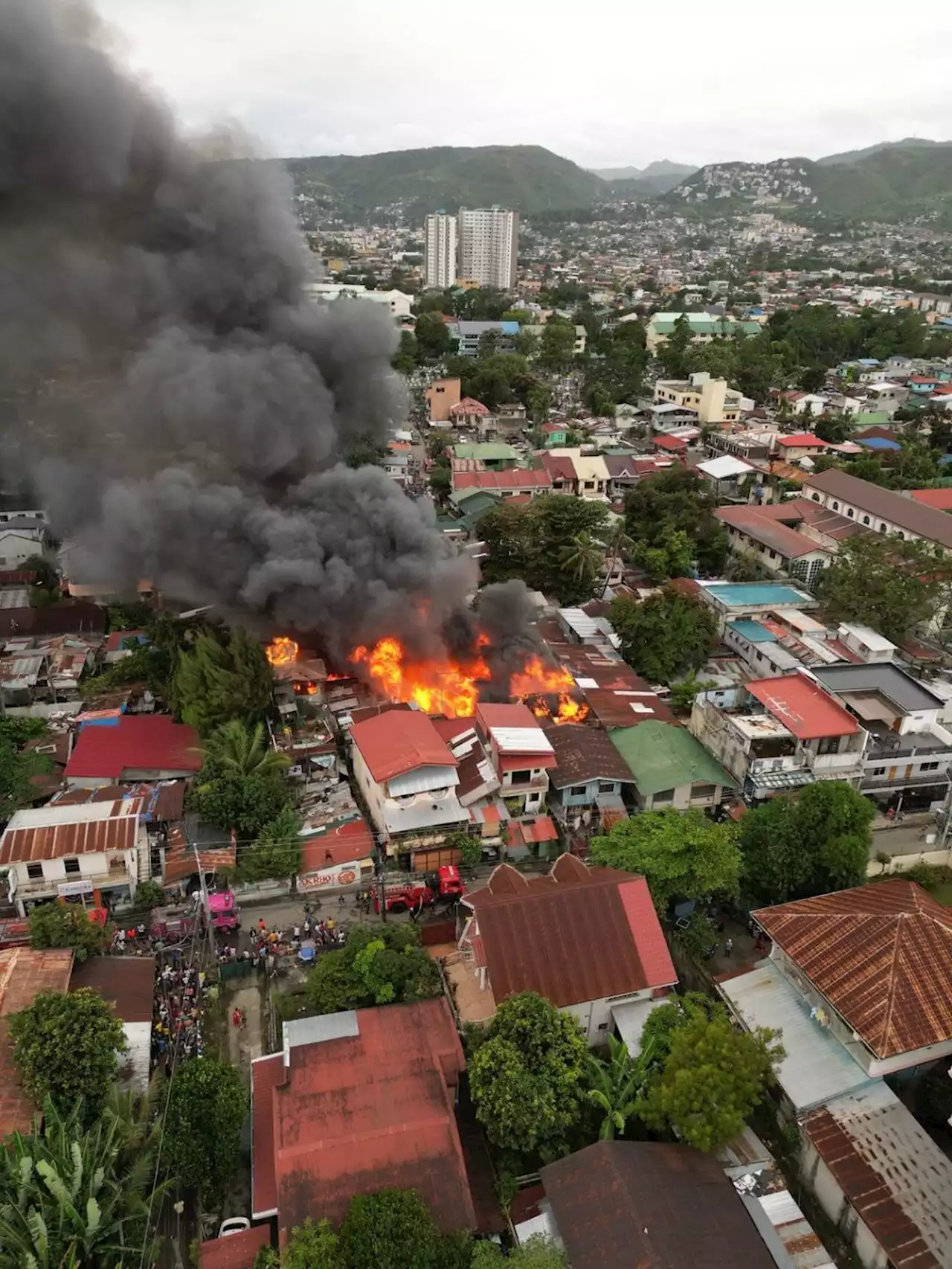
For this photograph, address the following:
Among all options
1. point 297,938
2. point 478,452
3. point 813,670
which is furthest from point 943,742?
point 478,452

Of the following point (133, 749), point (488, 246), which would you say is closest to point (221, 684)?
point (133, 749)

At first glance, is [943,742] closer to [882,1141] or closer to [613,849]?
[613,849]

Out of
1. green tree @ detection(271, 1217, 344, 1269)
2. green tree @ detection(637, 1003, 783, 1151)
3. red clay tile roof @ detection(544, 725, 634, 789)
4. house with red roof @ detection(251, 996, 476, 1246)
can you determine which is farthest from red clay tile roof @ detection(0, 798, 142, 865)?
green tree @ detection(637, 1003, 783, 1151)

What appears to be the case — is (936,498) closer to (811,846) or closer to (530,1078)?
(811,846)

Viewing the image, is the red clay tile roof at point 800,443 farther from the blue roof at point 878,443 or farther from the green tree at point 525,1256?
the green tree at point 525,1256

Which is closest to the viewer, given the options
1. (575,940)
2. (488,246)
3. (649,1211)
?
(649,1211)

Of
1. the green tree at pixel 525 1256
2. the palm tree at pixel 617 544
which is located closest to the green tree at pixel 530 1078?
the green tree at pixel 525 1256

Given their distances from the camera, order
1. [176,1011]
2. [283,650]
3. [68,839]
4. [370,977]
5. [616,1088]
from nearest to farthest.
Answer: [616,1088] < [370,977] < [176,1011] < [68,839] < [283,650]
